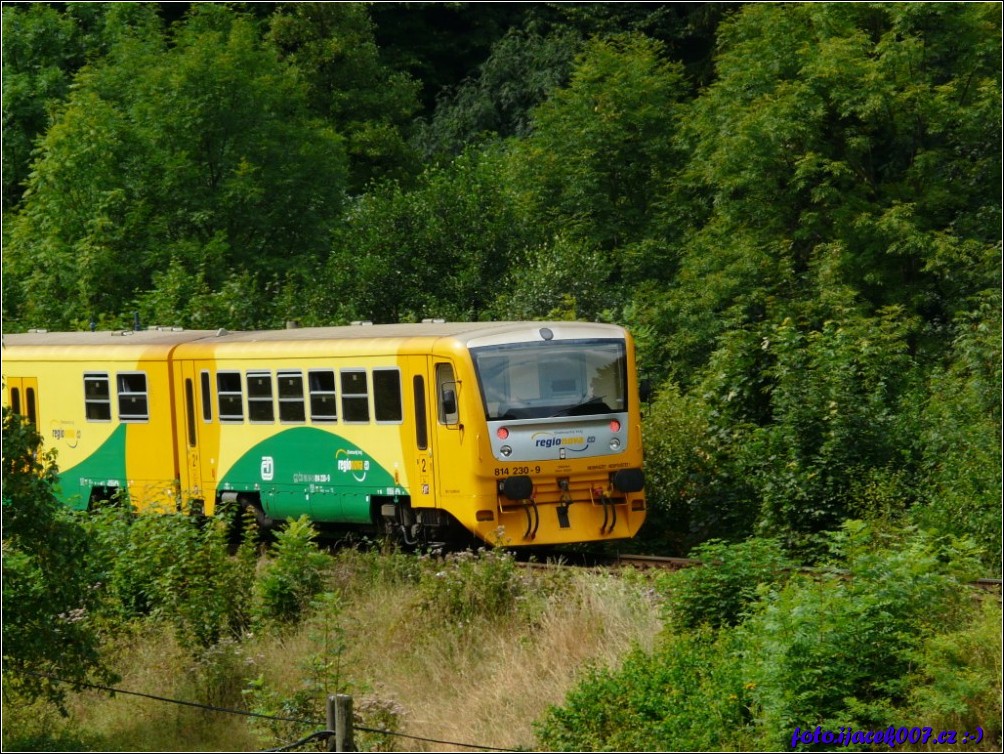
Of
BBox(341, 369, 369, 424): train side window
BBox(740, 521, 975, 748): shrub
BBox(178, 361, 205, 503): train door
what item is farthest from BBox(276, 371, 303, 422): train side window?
BBox(740, 521, 975, 748): shrub

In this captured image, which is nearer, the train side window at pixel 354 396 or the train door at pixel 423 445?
the train door at pixel 423 445

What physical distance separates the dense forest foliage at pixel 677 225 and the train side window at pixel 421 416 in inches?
157

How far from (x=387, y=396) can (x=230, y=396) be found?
11.0 feet

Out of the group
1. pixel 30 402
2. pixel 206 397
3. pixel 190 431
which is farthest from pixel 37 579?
pixel 30 402

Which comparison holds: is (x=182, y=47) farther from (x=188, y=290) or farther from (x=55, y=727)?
(x=55, y=727)

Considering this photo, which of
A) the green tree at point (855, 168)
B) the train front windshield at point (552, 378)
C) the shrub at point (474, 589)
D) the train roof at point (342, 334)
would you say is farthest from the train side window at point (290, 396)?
the green tree at point (855, 168)

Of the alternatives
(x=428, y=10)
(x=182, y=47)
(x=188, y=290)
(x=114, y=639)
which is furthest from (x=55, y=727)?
(x=428, y=10)

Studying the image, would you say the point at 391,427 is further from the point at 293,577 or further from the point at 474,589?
the point at 474,589

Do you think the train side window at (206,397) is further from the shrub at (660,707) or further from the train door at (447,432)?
the shrub at (660,707)

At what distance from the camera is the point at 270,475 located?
831 inches

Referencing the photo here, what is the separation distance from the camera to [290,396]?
20703mm

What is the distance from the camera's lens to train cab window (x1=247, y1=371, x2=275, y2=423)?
68.9 feet

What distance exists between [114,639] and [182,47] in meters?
25.3

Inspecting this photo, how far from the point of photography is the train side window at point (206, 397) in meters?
22.0
